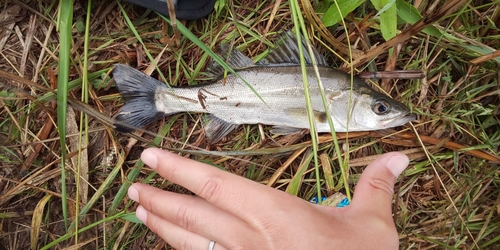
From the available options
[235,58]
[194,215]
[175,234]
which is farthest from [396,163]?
[235,58]

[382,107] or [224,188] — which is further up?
[382,107]

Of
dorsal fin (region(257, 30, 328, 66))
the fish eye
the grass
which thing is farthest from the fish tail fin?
the fish eye

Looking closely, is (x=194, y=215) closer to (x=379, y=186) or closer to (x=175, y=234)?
(x=175, y=234)

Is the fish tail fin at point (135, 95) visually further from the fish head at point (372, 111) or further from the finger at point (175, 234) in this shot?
the fish head at point (372, 111)

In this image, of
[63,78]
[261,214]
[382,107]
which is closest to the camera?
[261,214]

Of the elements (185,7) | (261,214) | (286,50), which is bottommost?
(261,214)

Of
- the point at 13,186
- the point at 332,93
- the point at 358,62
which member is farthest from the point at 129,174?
the point at 358,62

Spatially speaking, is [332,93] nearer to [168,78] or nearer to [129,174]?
[168,78]

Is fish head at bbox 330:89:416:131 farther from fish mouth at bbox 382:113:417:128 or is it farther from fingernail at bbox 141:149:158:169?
fingernail at bbox 141:149:158:169
